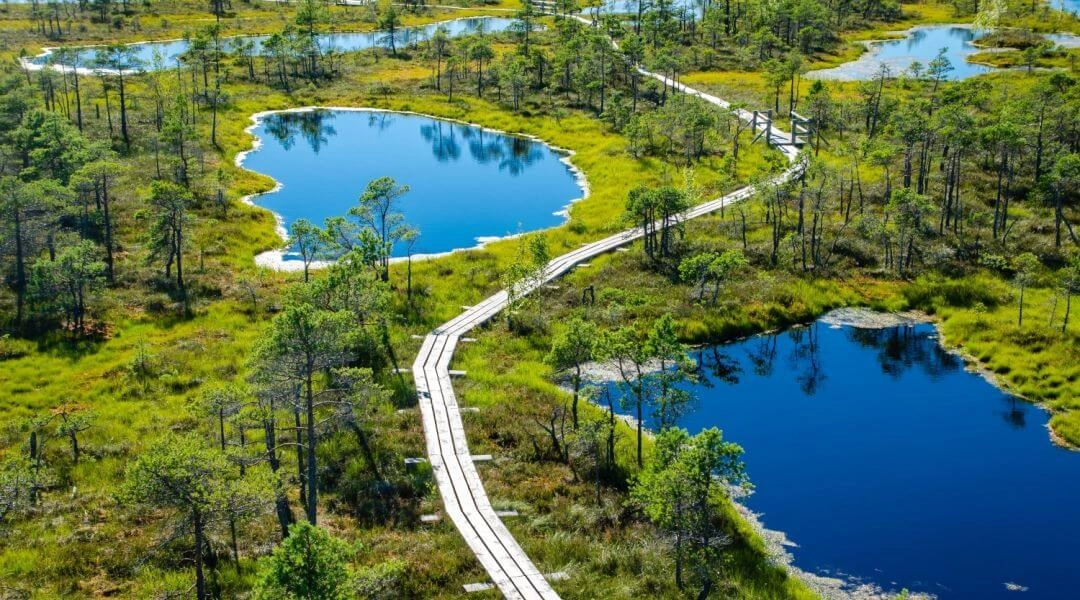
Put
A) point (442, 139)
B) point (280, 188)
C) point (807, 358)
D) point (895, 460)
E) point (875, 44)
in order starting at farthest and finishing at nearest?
point (875, 44) → point (442, 139) → point (280, 188) → point (807, 358) → point (895, 460)

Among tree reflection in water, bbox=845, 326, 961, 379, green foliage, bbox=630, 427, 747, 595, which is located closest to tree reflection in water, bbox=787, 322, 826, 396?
tree reflection in water, bbox=845, 326, 961, 379

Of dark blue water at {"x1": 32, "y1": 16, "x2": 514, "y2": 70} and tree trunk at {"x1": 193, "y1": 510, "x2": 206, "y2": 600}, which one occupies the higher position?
dark blue water at {"x1": 32, "y1": 16, "x2": 514, "y2": 70}

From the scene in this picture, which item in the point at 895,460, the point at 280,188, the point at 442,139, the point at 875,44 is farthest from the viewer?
the point at 875,44

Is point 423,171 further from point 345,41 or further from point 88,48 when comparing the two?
point 345,41

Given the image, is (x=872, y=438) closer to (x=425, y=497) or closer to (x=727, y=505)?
(x=727, y=505)

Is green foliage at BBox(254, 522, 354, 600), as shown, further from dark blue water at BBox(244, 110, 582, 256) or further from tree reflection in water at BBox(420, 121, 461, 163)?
tree reflection in water at BBox(420, 121, 461, 163)

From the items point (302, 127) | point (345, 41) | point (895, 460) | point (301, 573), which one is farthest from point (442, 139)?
point (301, 573)

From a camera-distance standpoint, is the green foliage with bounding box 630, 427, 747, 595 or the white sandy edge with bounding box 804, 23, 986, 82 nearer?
the green foliage with bounding box 630, 427, 747, 595

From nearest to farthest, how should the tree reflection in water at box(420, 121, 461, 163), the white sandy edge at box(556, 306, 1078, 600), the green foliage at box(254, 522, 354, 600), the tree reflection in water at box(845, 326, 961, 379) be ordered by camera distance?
the green foliage at box(254, 522, 354, 600) < the white sandy edge at box(556, 306, 1078, 600) < the tree reflection in water at box(845, 326, 961, 379) < the tree reflection in water at box(420, 121, 461, 163)
